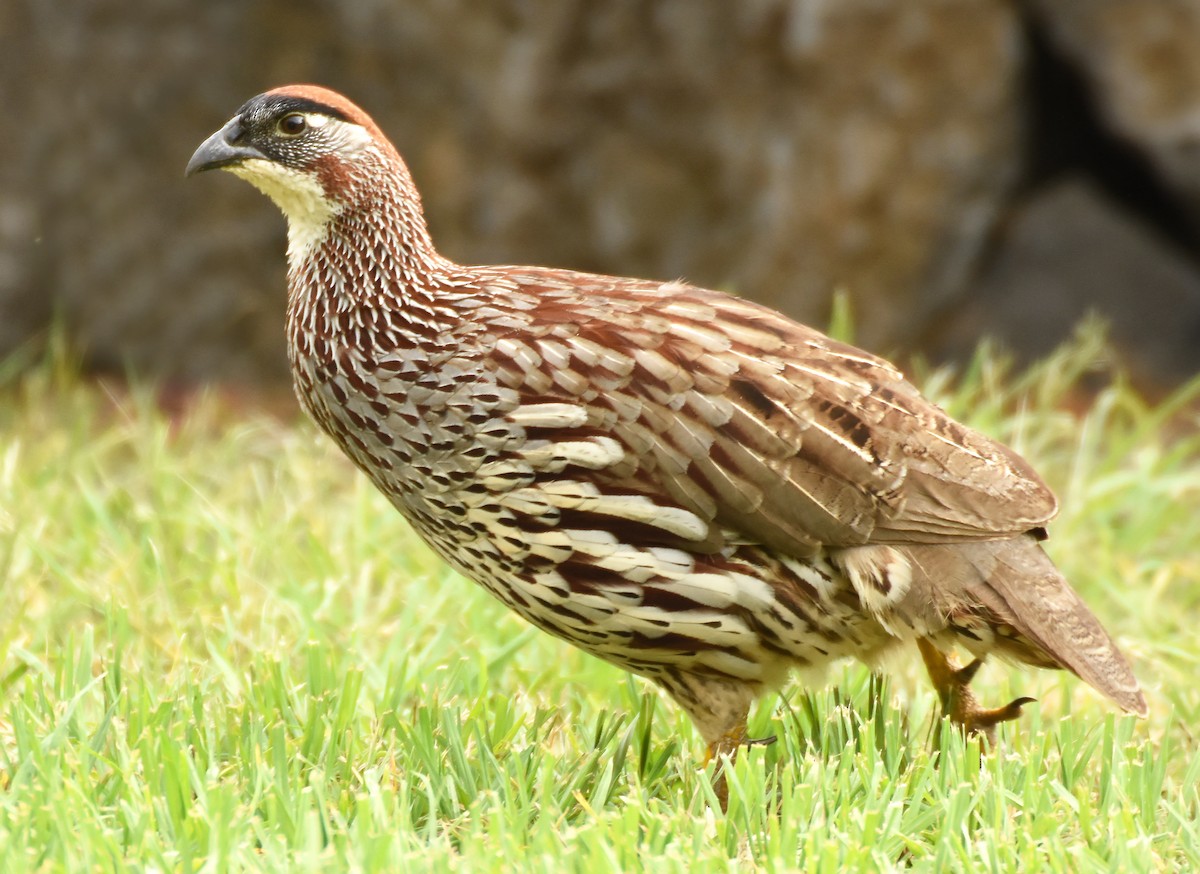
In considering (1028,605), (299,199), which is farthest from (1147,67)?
(299,199)

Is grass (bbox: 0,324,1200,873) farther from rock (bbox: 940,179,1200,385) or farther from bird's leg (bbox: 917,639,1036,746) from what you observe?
rock (bbox: 940,179,1200,385)

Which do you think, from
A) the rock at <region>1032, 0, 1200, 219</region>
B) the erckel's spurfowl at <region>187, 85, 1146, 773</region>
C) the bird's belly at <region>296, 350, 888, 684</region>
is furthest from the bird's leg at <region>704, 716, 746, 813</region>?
the rock at <region>1032, 0, 1200, 219</region>

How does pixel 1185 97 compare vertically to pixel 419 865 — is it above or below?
above

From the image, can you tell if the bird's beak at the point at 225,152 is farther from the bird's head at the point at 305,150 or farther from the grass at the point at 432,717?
the grass at the point at 432,717

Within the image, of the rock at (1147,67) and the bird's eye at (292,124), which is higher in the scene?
the rock at (1147,67)

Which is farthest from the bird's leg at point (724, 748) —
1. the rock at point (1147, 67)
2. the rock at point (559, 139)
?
the rock at point (1147, 67)

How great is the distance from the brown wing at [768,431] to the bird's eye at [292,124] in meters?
0.71

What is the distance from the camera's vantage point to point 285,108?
427 cm

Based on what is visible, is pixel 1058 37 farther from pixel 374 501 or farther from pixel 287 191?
pixel 287 191

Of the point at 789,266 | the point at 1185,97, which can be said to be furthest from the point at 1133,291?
the point at 789,266

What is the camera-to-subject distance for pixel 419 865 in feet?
10.5

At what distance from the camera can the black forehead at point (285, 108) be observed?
4.27m

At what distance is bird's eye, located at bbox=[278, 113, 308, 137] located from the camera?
168 inches

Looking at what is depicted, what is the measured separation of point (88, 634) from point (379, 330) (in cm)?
97
